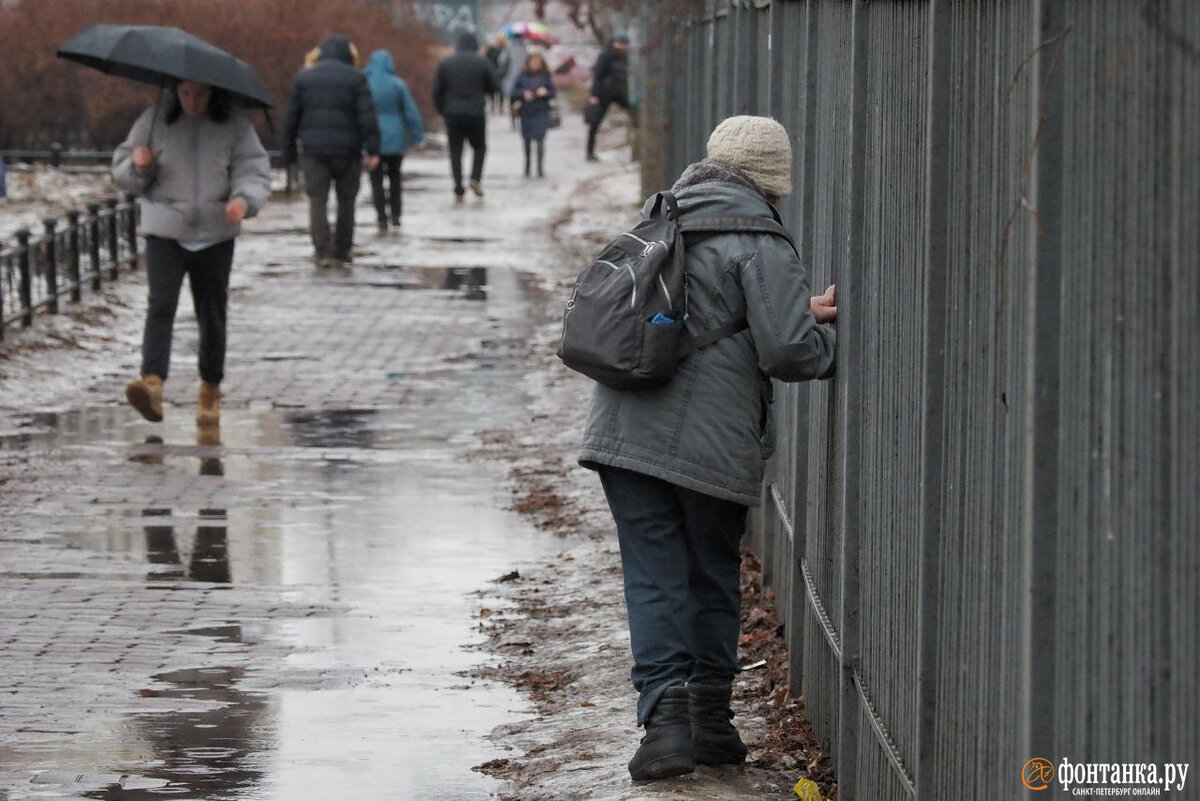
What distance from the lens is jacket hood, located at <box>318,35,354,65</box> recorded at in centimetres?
1938

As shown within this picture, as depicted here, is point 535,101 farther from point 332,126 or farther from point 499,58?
point 499,58

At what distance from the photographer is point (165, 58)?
10750 mm

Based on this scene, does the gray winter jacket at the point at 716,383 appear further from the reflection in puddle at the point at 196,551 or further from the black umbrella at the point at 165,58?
the black umbrella at the point at 165,58

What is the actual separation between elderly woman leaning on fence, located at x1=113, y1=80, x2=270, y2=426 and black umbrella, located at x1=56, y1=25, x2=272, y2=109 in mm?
199

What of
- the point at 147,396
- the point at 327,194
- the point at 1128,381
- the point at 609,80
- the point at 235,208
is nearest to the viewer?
the point at 1128,381

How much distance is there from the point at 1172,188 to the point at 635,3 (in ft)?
66.2

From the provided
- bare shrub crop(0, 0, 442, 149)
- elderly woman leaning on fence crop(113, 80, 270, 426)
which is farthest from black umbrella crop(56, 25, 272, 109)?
bare shrub crop(0, 0, 442, 149)

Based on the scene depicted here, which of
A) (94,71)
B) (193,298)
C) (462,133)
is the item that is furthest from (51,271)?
(94,71)

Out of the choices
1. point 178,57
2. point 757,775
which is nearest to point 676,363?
point 757,775

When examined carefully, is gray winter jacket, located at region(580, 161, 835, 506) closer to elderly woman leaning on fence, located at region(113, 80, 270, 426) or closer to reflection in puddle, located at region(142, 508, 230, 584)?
reflection in puddle, located at region(142, 508, 230, 584)

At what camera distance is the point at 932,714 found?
392cm

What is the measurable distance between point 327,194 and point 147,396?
882 centimetres

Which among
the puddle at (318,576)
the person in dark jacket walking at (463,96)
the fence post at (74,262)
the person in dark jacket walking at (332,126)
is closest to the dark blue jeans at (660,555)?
the puddle at (318,576)

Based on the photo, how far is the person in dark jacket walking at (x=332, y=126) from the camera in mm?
19094
